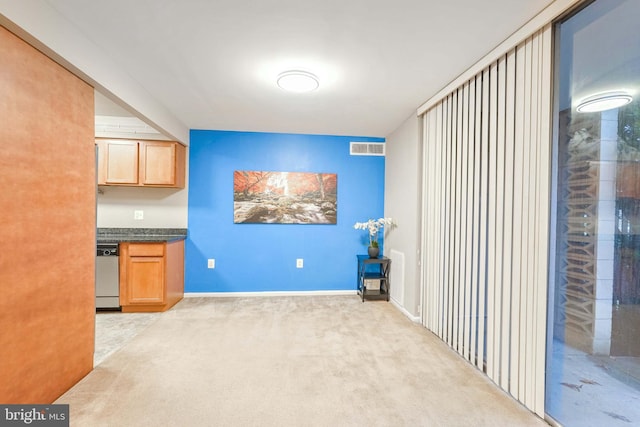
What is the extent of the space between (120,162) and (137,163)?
0.21m

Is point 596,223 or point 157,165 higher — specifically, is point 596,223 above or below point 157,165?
below

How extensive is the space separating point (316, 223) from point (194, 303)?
1.99 metres

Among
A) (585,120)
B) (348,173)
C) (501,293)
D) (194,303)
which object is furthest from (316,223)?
(585,120)

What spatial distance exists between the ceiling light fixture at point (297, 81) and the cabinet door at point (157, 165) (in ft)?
6.78

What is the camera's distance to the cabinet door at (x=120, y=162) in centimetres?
357

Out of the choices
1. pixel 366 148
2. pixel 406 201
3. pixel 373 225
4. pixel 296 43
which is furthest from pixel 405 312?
pixel 296 43

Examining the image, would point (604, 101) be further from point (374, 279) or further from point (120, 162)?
point (120, 162)

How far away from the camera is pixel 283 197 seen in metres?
4.08

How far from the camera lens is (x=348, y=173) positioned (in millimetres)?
4203

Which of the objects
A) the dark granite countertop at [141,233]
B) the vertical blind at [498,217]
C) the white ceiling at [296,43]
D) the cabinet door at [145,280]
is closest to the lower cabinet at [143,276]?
the cabinet door at [145,280]

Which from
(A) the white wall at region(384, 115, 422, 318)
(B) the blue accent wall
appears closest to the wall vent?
(B) the blue accent wall

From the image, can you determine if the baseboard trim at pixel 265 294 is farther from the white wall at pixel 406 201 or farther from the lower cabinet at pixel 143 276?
the white wall at pixel 406 201

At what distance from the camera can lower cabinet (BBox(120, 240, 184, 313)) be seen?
3287 millimetres

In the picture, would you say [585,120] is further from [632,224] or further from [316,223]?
[316,223]
